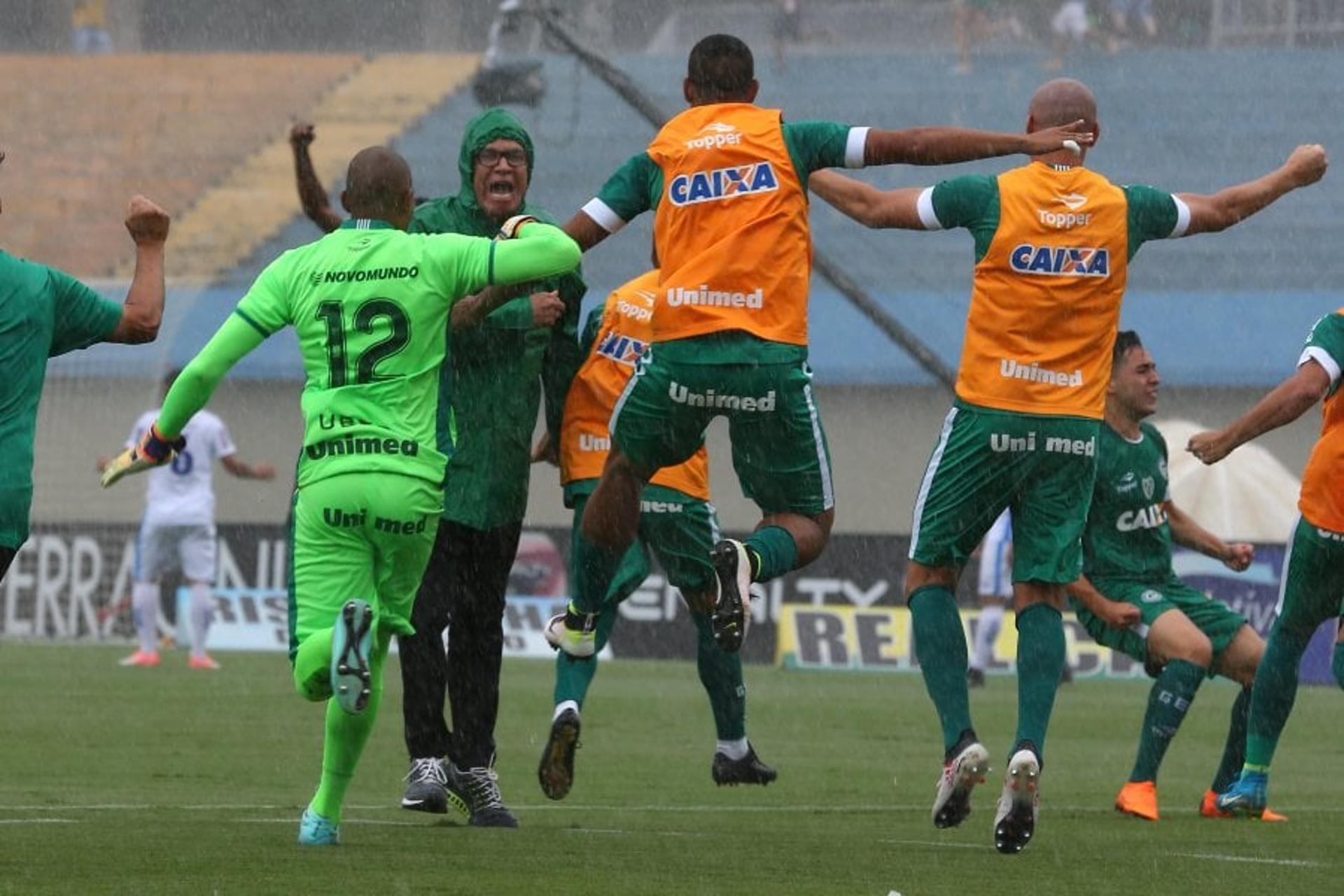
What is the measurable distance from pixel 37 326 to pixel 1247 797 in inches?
210

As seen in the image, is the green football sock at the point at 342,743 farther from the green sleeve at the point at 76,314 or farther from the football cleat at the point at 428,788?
the green sleeve at the point at 76,314

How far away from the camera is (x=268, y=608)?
24547mm

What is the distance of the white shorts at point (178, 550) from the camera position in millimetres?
20703

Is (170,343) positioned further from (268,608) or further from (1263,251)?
(1263,251)

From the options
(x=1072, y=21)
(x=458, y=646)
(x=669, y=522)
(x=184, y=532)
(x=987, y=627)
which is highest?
(x=1072, y=21)

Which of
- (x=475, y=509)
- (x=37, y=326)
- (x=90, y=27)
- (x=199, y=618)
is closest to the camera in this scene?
(x=37, y=326)

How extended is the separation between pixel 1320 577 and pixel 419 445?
4.16 meters

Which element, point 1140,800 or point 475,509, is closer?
point 475,509

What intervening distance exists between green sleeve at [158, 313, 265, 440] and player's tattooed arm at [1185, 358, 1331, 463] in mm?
3350

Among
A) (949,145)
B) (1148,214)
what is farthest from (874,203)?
A: (1148,214)

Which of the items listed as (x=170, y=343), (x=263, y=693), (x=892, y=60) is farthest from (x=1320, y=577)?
(x=892, y=60)

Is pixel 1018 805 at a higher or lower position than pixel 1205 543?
lower

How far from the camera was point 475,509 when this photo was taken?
9.13 m

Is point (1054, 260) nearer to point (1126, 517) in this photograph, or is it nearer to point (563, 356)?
point (563, 356)
